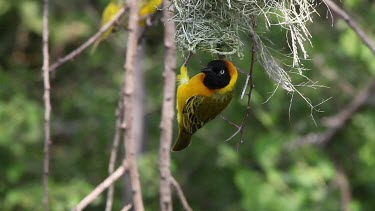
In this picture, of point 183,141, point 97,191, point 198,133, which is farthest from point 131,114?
point 198,133

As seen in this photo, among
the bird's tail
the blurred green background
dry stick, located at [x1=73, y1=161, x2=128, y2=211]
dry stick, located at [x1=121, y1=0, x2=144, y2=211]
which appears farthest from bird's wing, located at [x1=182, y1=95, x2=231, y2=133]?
the blurred green background

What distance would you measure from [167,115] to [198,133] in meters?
3.43

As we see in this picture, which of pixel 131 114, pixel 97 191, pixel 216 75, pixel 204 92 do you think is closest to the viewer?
pixel 97 191

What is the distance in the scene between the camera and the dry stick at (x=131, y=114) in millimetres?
1979

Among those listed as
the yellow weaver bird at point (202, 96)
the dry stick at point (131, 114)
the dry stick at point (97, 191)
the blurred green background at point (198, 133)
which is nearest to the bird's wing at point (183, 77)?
the yellow weaver bird at point (202, 96)

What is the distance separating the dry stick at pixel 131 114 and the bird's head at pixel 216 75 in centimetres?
27

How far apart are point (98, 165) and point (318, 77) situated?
68.2 inches

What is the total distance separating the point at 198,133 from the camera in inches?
227

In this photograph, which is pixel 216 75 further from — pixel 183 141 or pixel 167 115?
pixel 183 141

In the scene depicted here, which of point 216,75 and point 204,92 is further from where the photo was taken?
point 204,92

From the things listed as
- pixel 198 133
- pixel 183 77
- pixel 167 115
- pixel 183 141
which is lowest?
pixel 198 133

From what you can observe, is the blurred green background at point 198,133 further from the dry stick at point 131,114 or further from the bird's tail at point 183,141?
the dry stick at point 131,114

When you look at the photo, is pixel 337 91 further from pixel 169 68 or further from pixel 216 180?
pixel 169 68

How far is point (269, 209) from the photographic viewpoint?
4.92 metres
